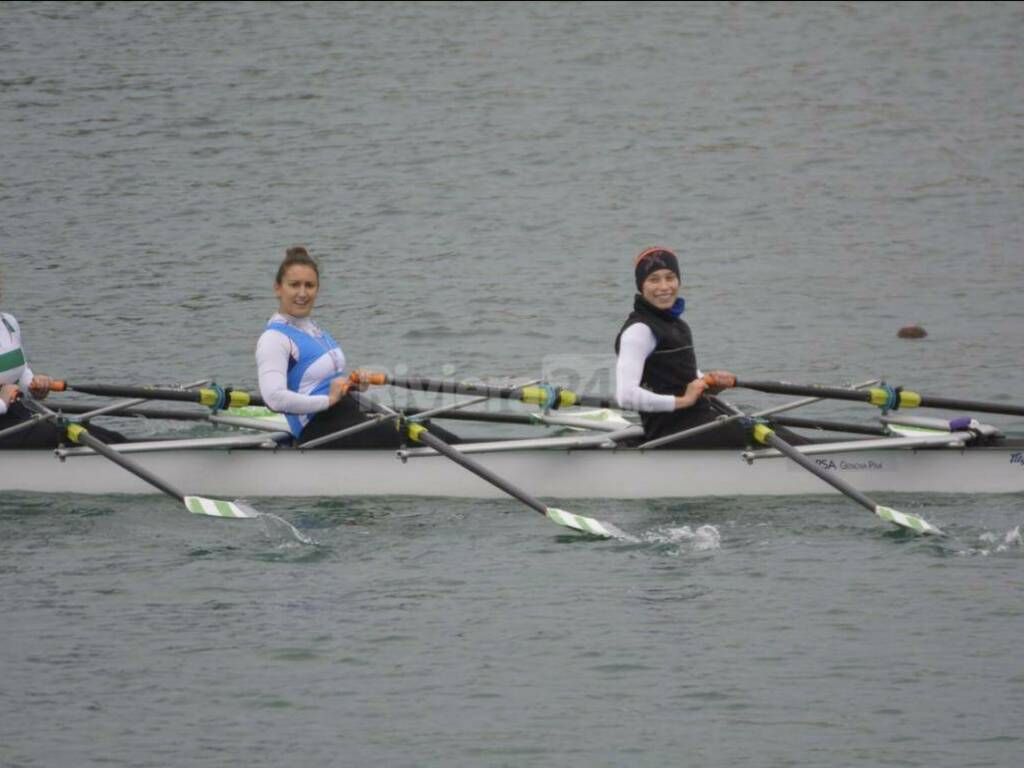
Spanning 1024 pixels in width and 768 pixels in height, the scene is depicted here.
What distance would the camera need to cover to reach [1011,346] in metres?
18.2

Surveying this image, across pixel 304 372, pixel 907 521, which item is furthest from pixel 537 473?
pixel 907 521

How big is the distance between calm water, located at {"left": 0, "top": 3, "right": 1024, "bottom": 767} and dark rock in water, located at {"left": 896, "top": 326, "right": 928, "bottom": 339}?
0.96ft

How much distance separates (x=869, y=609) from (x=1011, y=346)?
25.5 feet

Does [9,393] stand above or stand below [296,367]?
below

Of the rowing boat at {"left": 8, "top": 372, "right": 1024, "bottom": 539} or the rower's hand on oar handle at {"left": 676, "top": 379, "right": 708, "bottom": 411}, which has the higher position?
the rower's hand on oar handle at {"left": 676, "top": 379, "right": 708, "bottom": 411}

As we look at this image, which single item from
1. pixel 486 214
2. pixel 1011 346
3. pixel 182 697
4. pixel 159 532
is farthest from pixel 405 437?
pixel 486 214

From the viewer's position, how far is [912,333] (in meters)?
18.8

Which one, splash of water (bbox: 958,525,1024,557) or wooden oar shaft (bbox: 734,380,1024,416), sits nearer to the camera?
splash of water (bbox: 958,525,1024,557)

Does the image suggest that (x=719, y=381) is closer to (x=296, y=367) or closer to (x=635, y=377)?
(x=635, y=377)

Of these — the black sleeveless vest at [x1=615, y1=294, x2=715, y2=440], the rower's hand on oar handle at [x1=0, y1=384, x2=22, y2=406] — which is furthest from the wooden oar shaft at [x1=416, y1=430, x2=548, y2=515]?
the rower's hand on oar handle at [x1=0, y1=384, x2=22, y2=406]

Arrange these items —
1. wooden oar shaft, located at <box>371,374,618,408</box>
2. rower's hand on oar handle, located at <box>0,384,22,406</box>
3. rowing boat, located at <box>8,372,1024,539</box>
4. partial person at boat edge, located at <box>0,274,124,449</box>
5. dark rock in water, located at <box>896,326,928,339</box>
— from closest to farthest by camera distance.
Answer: rowing boat, located at <box>8,372,1024,539</box> → rower's hand on oar handle, located at <box>0,384,22,406</box> → partial person at boat edge, located at <box>0,274,124,449</box> → wooden oar shaft, located at <box>371,374,618,408</box> → dark rock in water, located at <box>896,326,928,339</box>

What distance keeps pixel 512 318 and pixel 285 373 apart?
303 inches

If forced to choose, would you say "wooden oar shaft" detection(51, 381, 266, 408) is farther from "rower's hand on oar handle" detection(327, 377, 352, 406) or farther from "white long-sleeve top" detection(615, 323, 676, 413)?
"white long-sleeve top" detection(615, 323, 676, 413)

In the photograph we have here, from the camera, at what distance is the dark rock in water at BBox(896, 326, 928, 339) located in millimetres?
18766
